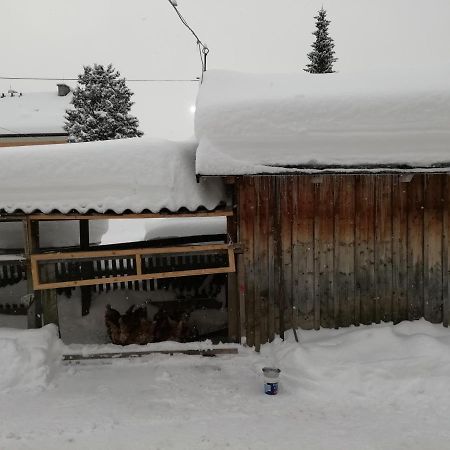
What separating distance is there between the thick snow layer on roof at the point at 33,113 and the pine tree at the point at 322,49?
58.3 ft

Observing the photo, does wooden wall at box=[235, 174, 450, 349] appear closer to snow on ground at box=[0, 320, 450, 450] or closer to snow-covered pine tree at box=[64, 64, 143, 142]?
snow on ground at box=[0, 320, 450, 450]

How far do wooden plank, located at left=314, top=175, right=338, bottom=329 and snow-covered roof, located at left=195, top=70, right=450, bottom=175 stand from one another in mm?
665

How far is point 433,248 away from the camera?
682 cm

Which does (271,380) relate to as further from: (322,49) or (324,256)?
(322,49)

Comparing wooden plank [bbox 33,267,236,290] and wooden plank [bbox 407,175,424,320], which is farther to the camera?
wooden plank [bbox 33,267,236,290]

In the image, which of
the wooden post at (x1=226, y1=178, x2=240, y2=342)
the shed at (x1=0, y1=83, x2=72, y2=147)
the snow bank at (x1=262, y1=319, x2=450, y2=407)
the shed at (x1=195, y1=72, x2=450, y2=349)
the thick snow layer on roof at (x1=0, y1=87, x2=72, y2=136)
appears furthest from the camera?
the thick snow layer on roof at (x1=0, y1=87, x2=72, y2=136)

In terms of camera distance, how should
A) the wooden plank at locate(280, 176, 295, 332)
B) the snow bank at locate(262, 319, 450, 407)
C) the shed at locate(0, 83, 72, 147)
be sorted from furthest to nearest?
the shed at locate(0, 83, 72, 147) → the wooden plank at locate(280, 176, 295, 332) → the snow bank at locate(262, 319, 450, 407)

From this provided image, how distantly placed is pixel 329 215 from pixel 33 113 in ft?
97.7

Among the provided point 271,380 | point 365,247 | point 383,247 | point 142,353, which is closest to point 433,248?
point 383,247

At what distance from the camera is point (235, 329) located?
7.09 metres

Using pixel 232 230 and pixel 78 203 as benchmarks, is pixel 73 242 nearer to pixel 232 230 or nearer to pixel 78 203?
pixel 78 203

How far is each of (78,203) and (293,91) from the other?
425 cm

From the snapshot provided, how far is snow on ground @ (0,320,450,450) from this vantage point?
4512 millimetres

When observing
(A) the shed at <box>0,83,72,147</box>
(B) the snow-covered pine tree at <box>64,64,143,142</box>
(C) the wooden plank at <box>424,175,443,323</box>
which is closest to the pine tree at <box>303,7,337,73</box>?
(B) the snow-covered pine tree at <box>64,64,143,142</box>
